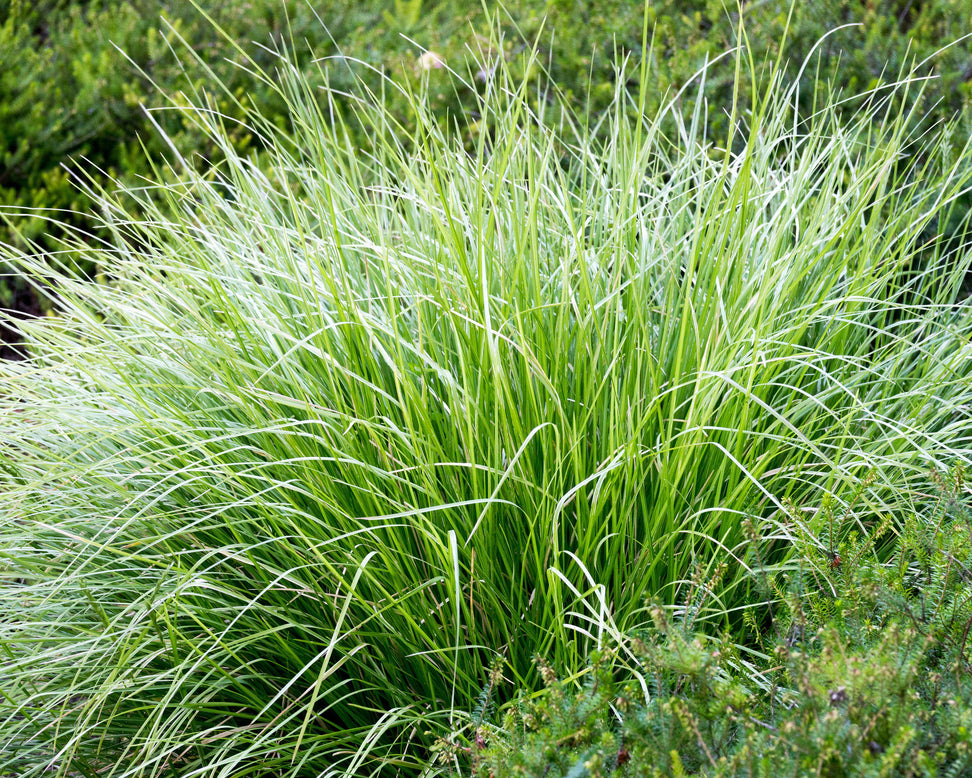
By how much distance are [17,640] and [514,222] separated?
53.2 inches

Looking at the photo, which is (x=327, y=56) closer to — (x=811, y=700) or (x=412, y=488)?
(x=412, y=488)

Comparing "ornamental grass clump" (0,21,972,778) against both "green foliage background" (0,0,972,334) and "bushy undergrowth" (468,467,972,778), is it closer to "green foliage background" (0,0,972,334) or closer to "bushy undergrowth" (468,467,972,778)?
"bushy undergrowth" (468,467,972,778)

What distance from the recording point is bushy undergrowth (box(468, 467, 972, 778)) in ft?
4.00

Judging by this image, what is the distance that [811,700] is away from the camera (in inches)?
50.4

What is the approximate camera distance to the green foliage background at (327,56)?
3488 mm

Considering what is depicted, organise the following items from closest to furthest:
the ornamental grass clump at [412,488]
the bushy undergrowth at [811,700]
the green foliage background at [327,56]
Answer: the bushy undergrowth at [811,700]
the ornamental grass clump at [412,488]
the green foliage background at [327,56]

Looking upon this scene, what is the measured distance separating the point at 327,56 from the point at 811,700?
4.34 meters

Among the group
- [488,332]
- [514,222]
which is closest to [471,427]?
[488,332]

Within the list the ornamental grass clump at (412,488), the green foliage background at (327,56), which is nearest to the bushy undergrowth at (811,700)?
the ornamental grass clump at (412,488)

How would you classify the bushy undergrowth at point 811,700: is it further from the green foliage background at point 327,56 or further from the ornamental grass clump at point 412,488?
the green foliage background at point 327,56

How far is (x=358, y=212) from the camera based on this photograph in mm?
2295

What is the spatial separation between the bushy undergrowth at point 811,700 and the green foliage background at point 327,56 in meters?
1.48

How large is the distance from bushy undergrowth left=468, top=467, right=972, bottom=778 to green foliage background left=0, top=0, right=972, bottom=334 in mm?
1481

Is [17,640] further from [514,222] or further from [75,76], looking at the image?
[75,76]
